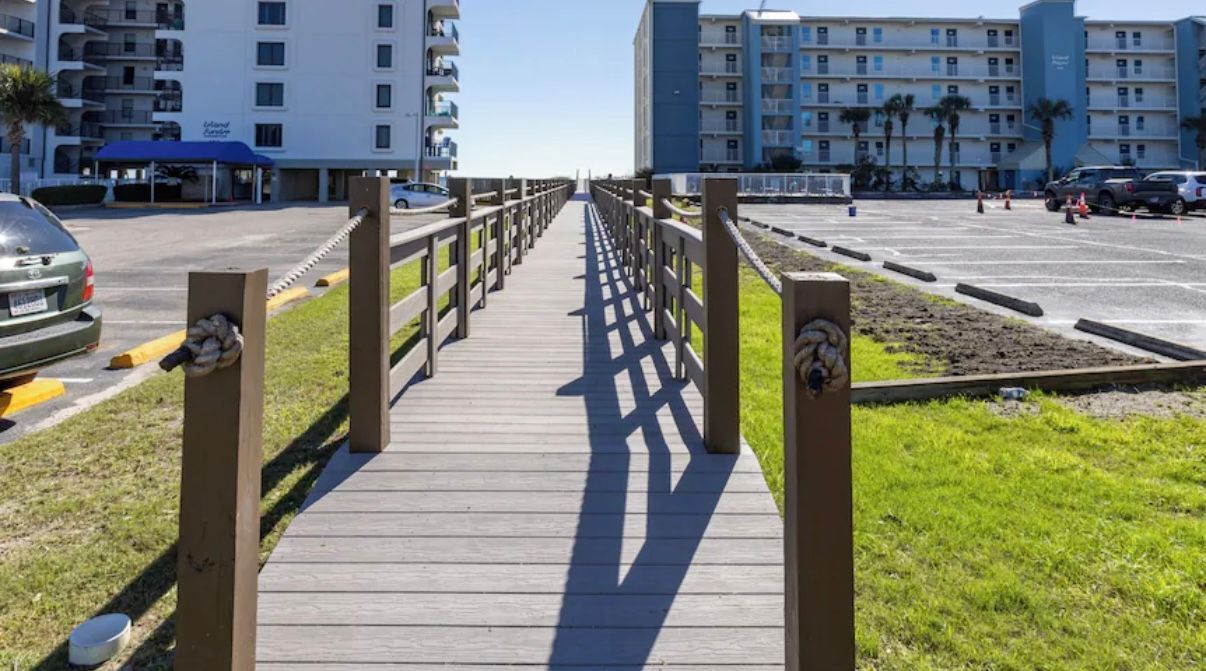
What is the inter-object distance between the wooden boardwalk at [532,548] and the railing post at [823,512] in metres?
0.59

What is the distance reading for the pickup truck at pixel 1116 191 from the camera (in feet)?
86.9

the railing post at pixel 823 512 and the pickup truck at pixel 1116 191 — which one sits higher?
the pickup truck at pixel 1116 191

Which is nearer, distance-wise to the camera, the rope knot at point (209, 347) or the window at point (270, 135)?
the rope knot at point (209, 347)

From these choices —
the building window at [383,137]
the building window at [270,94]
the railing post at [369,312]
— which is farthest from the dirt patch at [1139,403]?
the building window at [270,94]

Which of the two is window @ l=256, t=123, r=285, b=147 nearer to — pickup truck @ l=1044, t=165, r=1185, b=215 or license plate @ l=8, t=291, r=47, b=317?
pickup truck @ l=1044, t=165, r=1185, b=215

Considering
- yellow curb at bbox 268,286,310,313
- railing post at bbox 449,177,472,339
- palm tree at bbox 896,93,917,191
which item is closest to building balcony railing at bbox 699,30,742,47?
palm tree at bbox 896,93,917,191

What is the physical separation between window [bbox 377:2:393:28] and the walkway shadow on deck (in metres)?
51.7

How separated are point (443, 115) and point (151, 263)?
137ft

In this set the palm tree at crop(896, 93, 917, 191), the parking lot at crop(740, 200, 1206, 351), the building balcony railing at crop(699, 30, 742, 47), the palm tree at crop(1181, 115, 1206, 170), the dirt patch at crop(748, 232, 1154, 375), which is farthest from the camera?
the palm tree at crop(1181, 115, 1206, 170)

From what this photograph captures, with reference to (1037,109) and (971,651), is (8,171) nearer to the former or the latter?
(971,651)

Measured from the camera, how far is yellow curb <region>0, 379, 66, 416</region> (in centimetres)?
538

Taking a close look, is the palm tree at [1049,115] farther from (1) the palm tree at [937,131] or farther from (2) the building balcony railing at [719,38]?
(2) the building balcony railing at [719,38]

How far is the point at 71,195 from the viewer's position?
4003 centimetres

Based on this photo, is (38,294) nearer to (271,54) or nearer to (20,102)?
(20,102)
